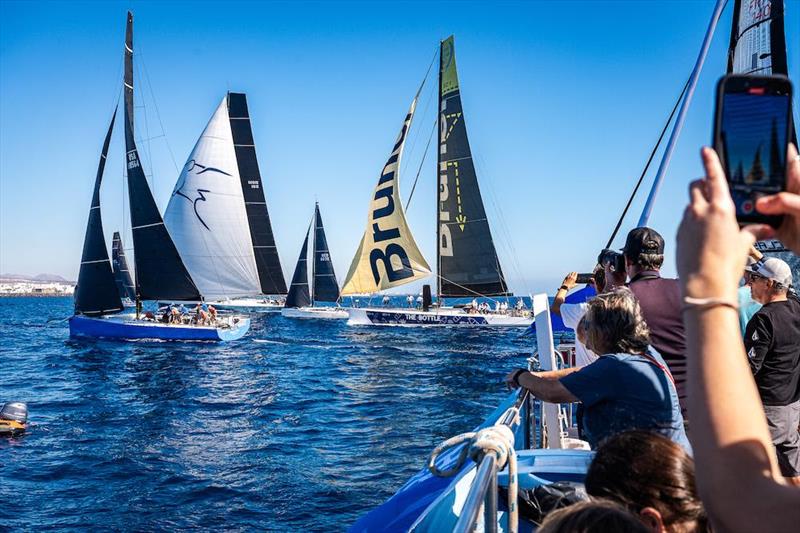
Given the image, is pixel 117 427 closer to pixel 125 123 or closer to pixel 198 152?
pixel 125 123

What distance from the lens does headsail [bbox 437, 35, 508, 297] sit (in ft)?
114

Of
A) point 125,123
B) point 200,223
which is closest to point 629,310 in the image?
point 125,123

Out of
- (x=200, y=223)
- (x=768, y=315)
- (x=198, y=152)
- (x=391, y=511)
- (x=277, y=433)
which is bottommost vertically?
(x=277, y=433)

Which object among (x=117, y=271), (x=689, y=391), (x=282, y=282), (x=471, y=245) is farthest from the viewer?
(x=117, y=271)

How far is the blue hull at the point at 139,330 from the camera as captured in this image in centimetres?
2673

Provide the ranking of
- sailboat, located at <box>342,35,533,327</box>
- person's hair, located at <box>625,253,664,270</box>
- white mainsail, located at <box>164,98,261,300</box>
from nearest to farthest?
person's hair, located at <box>625,253,664,270</box> → sailboat, located at <box>342,35,533,327</box> → white mainsail, located at <box>164,98,261,300</box>

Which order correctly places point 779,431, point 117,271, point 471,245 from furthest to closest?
point 117,271, point 471,245, point 779,431

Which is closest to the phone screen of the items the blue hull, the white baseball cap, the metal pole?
the white baseball cap

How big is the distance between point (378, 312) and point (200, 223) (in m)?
11.7

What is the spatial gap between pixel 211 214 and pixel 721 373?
1445 inches

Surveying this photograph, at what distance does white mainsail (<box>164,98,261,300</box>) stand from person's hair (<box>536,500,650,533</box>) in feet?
120

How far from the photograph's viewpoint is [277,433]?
36.0ft

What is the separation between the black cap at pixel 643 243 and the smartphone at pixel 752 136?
2.57m

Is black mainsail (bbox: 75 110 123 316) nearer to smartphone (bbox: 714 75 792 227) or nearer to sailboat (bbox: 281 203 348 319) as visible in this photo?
sailboat (bbox: 281 203 348 319)
